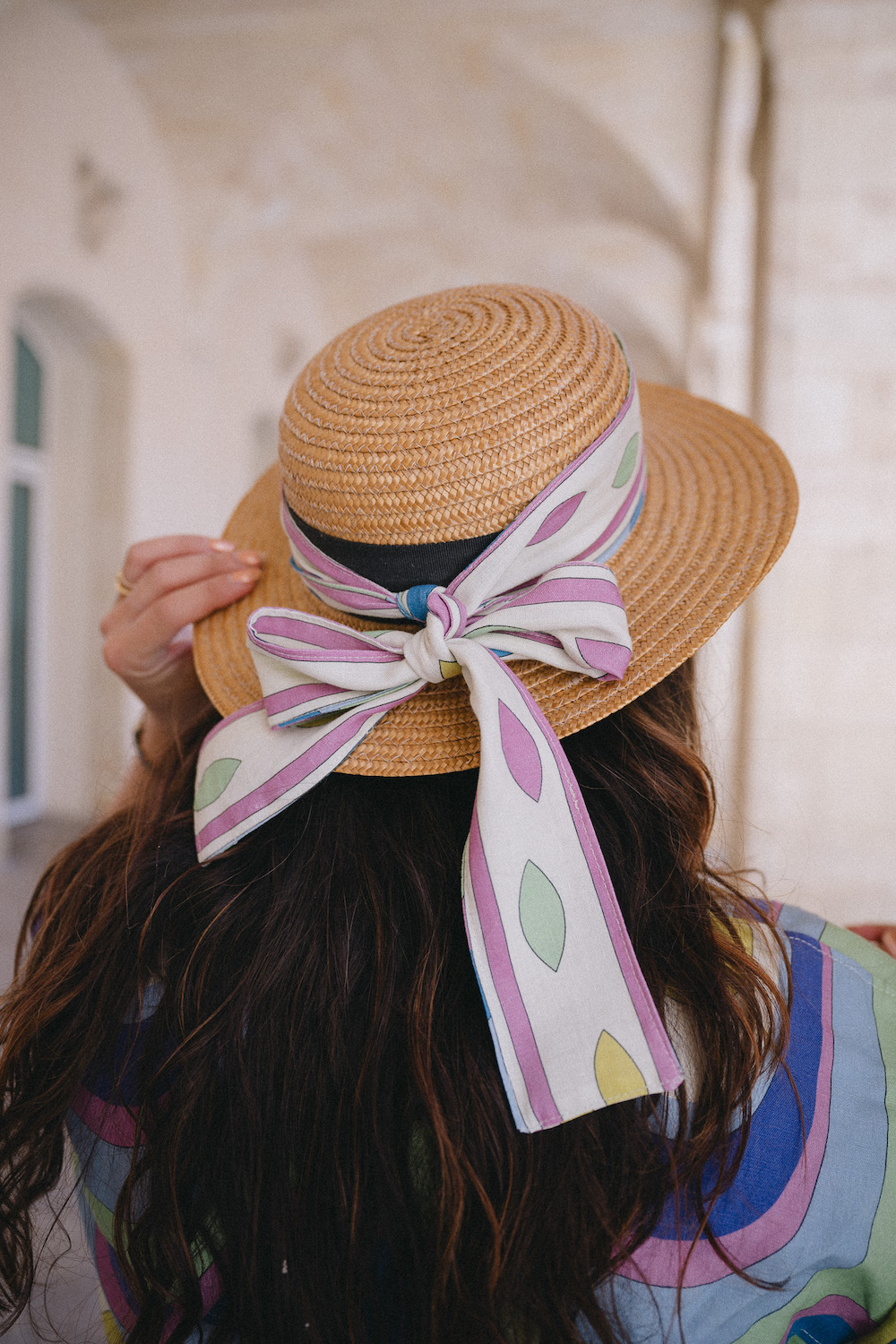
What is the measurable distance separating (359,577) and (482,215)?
19.7ft

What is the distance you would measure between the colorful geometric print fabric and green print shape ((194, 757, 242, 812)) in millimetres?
473

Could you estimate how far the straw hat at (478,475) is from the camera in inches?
26.8

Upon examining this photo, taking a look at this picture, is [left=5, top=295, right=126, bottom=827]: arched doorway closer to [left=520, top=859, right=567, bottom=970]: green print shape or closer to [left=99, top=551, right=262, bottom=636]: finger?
[left=99, top=551, right=262, bottom=636]: finger

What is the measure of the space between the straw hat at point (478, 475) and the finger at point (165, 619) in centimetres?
11

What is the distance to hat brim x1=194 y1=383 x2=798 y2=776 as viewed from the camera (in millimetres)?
734

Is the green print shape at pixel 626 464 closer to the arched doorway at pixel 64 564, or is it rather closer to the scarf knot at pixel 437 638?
the scarf knot at pixel 437 638

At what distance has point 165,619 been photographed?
3.27 ft

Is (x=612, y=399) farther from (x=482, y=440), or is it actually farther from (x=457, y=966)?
(x=457, y=966)

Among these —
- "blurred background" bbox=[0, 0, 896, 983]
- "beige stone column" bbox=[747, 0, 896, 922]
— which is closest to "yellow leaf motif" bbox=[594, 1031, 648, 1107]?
"blurred background" bbox=[0, 0, 896, 983]

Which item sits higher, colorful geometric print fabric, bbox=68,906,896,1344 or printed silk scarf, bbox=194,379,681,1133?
printed silk scarf, bbox=194,379,681,1133

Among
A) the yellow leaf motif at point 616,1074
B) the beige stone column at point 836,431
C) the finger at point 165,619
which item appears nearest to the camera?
the yellow leaf motif at point 616,1074

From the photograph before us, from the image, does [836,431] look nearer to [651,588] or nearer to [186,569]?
[651,588]

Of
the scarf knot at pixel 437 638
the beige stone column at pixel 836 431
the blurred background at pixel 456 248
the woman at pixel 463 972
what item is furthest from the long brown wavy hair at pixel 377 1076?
the beige stone column at pixel 836 431

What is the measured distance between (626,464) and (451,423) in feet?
0.57
